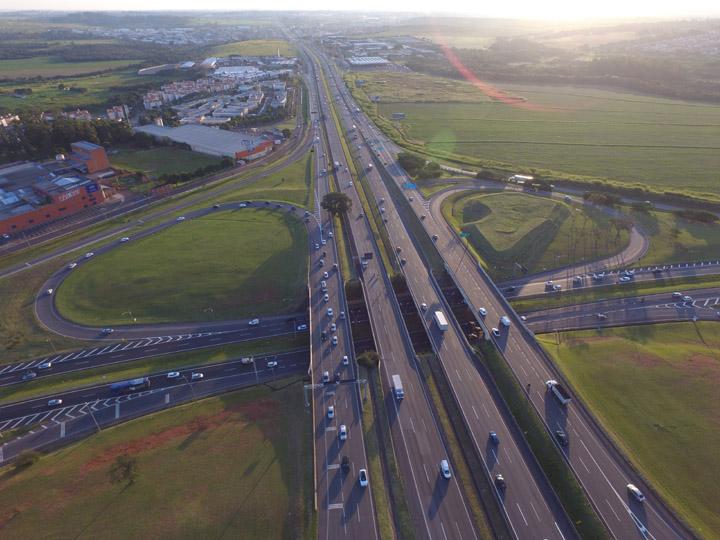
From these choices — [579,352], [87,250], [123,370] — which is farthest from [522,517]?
[87,250]

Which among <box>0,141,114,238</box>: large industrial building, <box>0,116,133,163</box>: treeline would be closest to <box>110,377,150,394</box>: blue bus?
<box>0,141,114,238</box>: large industrial building

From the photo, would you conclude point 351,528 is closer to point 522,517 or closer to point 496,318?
point 522,517

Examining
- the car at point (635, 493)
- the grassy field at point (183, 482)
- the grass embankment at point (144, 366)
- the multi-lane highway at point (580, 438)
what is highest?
the car at point (635, 493)

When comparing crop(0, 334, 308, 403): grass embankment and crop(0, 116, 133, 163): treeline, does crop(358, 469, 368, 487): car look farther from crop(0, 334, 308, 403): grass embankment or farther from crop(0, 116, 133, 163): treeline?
crop(0, 116, 133, 163): treeline

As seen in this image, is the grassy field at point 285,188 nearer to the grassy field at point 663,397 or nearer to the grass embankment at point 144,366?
the grass embankment at point 144,366

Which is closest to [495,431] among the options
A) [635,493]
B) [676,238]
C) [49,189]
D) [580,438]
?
[580,438]

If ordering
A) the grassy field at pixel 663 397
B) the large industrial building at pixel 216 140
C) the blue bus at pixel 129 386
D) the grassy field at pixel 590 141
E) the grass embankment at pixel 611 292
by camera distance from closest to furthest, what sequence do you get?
the grassy field at pixel 663 397 < the blue bus at pixel 129 386 < the grass embankment at pixel 611 292 < the grassy field at pixel 590 141 < the large industrial building at pixel 216 140

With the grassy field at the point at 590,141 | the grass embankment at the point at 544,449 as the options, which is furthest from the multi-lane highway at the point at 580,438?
the grassy field at the point at 590,141
